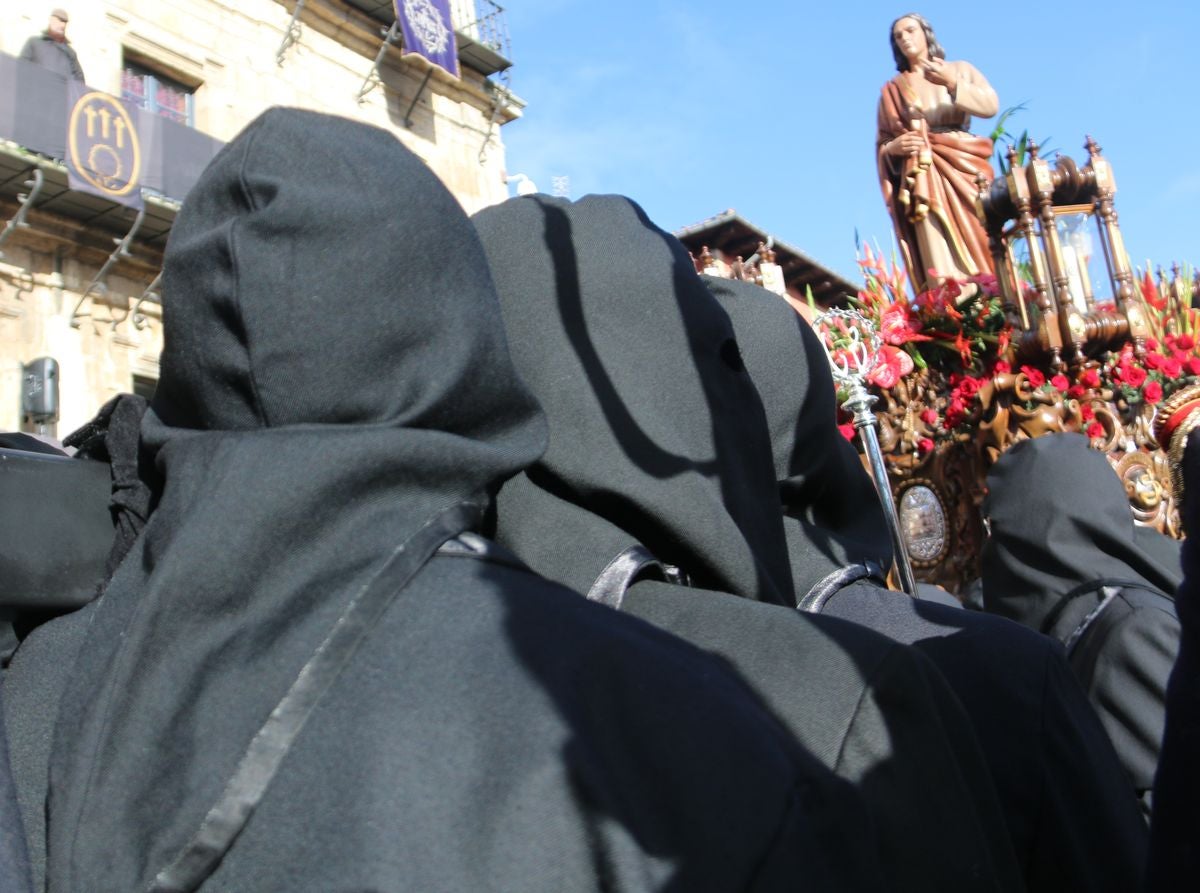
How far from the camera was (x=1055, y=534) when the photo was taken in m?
3.03

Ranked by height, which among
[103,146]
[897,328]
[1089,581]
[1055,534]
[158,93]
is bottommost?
[1089,581]

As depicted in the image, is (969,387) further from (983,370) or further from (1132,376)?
(1132,376)

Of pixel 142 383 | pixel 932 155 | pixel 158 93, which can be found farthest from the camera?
pixel 158 93

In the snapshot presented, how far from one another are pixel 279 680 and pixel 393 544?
0.16m

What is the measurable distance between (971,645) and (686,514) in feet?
1.77

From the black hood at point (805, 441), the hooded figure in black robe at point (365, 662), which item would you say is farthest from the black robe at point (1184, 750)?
the black hood at point (805, 441)

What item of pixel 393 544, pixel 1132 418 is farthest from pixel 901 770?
pixel 1132 418

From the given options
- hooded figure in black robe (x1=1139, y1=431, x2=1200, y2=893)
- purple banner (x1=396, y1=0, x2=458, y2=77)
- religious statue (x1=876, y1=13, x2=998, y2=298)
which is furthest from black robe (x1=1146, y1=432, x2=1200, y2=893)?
purple banner (x1=396, y1=0, x2=458, y2=77)

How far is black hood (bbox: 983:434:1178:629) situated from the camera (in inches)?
116

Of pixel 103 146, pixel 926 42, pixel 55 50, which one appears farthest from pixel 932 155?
pixel 55 50

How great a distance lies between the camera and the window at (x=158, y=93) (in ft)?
44.8

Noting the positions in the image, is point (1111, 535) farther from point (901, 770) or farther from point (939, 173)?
point (939, 173)

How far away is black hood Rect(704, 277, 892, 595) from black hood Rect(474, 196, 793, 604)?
335 mm

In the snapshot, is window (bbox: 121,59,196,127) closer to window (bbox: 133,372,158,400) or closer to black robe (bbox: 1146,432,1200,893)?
window (bbox: 133,372,158,400)
